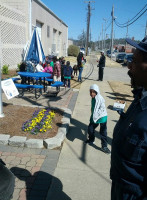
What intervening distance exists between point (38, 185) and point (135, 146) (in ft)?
7.52

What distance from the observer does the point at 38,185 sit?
3104 millimetres

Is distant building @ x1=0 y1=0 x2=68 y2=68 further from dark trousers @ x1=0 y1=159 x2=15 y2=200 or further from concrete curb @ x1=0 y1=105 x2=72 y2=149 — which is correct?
dark trousers @ x1=0 y1=159 x2=15 y2=200

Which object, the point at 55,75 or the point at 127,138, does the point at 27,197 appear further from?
the point at 55,75

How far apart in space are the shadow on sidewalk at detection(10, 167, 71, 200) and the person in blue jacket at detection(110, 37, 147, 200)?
1.74 meters

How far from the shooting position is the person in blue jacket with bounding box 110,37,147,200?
130 cm

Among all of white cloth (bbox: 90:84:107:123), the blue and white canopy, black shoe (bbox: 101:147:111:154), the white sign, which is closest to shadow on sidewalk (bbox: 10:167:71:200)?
black shoe (bbox: 101:147:111:154)

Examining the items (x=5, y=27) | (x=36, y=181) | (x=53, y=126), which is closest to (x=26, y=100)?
(x=53, y=126)

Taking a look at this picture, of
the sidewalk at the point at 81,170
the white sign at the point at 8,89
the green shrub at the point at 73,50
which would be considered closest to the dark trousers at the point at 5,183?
the sidewalk at the point at 81,170

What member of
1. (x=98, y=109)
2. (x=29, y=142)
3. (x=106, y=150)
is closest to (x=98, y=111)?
(x=98, y=109)

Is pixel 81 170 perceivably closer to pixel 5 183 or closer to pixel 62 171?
pixel 62 171

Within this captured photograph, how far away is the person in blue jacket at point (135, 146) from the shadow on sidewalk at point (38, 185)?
1.74 metres

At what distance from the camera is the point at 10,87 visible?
18.8 ft

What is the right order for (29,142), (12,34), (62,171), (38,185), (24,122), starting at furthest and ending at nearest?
(12,34), (24,122), (29,142), (62,171), (38,185)

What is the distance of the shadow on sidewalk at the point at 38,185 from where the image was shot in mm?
2909
